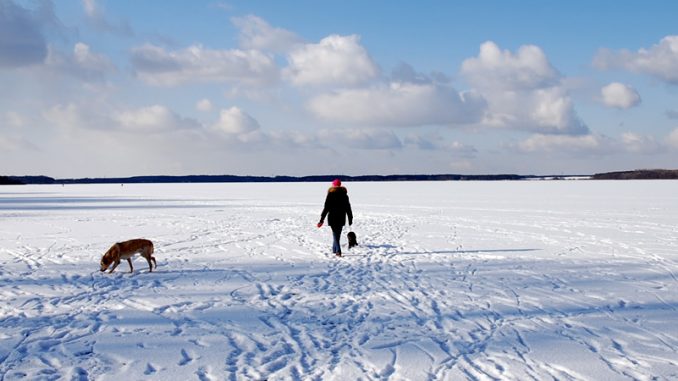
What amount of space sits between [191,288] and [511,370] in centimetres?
559

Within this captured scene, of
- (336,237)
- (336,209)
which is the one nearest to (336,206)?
(336,209)

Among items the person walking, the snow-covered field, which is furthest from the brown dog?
the person walking

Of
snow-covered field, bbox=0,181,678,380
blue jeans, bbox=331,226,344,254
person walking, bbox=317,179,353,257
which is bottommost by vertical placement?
snow-covered field, bbox=0,181,678,380

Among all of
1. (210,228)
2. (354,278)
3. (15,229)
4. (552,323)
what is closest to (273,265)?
(354,278)

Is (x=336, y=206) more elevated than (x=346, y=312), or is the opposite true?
(x=336, y=206)

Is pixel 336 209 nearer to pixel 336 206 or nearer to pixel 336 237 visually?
pixel 336 206

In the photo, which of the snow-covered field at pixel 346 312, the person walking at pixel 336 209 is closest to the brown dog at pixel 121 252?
the snow-covered field at pixel 346 312

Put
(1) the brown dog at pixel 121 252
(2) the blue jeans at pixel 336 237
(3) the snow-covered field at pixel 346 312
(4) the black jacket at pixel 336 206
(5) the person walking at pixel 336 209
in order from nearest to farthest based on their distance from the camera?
(3) the snow-covered field at pixel 346 312
(1) the brown dog at pixel 121 252
(2) the blue jeans at pixel 336 237
(5) the person walking at pixel 336 209
(4) the black jacket at pixel 336 206

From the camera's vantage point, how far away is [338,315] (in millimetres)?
6754

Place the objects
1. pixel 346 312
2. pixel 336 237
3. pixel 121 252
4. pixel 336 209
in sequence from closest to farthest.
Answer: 1. pixel 346 312
2. pixel 121 252
3. pixel 336 237
4. pixel 336 209

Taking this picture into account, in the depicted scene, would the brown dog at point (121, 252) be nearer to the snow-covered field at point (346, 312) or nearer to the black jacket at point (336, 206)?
the snow-covered field at point (346, 312)

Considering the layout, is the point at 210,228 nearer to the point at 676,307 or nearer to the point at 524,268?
the point at 524,268

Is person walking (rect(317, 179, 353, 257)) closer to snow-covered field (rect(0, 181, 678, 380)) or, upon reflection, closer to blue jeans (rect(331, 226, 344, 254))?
blue jeans (rect(331, 226, 344, 254))

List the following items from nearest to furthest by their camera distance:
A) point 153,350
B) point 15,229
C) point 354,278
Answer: point 153,350 < point 354,278 < point 15,229
